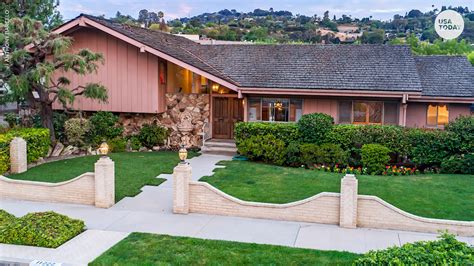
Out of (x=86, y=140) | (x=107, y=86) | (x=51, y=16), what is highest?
(x=51, y=16)

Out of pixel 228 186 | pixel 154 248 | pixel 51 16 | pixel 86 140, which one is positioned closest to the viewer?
pixel 154 248

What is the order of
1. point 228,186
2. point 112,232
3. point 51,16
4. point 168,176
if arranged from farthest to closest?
point 51,16 → point 168,176 → point 228,186 → point 112,232

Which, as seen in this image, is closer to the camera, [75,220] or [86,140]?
[75,220]

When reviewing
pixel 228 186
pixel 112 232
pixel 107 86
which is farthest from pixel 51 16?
pixel 112 232

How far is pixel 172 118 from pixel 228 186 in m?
7.63

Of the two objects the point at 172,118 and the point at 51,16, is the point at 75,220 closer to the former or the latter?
the point at 172,118

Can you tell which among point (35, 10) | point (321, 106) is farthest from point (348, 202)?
point (35, 10)

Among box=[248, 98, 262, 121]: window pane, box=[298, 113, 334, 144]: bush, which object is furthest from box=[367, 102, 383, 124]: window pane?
box=[248, 98, 262, 121]: window pane

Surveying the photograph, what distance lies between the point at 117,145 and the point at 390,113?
436 inches

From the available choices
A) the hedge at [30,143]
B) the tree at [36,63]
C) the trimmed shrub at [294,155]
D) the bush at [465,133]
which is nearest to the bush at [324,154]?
the trimmed shrub at [294,155]

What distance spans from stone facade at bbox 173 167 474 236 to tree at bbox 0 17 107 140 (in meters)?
7.54

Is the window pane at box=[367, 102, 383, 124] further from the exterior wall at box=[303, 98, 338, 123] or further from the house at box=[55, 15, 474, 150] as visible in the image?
the exterior wall at box=[303, 98, 338, 123]

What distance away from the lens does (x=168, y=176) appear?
15344mm

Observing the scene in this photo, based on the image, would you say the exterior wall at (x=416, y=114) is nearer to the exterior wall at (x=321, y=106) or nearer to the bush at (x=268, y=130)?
the exterior wall at (x=321, y=106)
